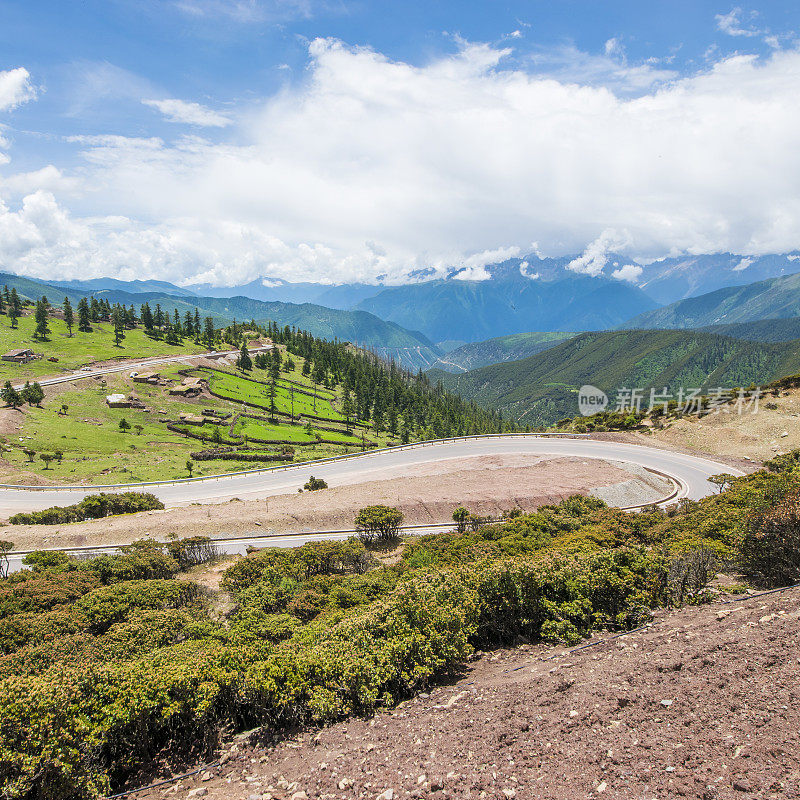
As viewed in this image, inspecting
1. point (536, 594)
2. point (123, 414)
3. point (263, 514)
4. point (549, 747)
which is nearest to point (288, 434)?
point (123, 414)

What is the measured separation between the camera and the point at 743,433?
61.8 meters

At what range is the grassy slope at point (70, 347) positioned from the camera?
101875 millimetres

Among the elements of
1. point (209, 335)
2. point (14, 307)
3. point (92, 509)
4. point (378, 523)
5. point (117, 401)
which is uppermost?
point (14, 307)

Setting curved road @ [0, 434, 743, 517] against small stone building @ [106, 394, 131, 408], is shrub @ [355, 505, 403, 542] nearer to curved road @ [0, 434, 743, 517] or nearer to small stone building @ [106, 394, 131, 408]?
curved road @ [0, 434, 743, 517]

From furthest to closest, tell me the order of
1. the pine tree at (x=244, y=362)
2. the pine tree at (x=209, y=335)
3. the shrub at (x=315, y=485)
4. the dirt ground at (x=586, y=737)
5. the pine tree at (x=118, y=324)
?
the pine tree at (x=209, y=335) → the pine tree at (x=244, y=362) → the pine tree at (x=118, y=324) → the shrub at (x=315, y=485) → the dirt ground at (x=586, y=737)

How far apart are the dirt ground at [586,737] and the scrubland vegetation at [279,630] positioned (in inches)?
39.0

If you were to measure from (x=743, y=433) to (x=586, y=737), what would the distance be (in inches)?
2765

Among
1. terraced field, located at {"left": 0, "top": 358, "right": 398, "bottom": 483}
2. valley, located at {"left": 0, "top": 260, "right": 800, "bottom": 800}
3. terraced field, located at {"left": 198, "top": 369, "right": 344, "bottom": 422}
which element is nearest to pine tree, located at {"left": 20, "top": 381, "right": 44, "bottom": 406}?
terraced field, located at {"left": 0, "top": 358, "right": 398, "bottom": 483}

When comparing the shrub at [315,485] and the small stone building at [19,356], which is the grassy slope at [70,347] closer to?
the small stone building at [19,356]

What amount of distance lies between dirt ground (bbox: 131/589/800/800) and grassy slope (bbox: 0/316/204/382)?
11424cm

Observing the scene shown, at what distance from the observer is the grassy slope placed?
10188 cm

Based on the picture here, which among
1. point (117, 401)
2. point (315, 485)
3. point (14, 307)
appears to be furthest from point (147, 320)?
point (315, 485)

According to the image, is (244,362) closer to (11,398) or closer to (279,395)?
(279,395)

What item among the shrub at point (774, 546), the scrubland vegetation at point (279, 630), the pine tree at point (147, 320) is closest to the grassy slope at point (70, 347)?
the pine tree at point (147, 320)
